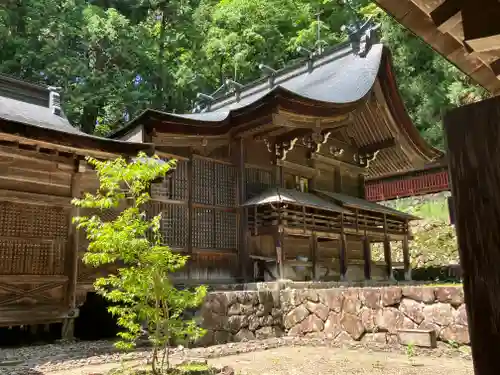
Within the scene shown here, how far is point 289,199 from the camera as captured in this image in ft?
40.2

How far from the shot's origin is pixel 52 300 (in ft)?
30.4

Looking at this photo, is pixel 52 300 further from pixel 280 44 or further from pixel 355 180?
pixel 280 44

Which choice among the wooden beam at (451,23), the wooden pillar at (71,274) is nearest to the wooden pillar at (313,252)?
the wooden pillar at (71,274)

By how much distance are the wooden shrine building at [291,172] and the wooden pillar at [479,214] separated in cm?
1031

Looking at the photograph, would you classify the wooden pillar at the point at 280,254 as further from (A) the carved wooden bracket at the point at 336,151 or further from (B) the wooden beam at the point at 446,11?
(B) the wooden beam at the point at 446,11

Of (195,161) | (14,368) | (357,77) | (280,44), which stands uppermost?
Answer: (280,44)

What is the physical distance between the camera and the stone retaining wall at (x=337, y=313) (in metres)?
8.12

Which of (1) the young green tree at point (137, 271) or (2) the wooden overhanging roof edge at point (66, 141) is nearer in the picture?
(1) the young green tree at point (137, 271)

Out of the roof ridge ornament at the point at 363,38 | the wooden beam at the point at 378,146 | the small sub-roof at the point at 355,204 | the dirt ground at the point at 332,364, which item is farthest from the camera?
the wooden beam at the point at 378,146

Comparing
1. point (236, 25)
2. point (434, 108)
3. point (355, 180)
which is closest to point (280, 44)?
point (236, 25)

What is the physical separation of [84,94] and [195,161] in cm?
1468

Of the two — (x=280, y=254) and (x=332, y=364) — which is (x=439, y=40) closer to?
(x=332, y=364)

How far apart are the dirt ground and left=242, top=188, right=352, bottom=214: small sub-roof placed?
184 inches

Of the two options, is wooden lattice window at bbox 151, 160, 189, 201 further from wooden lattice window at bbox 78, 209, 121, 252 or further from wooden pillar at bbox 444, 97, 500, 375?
wooden pillar at bbox 444, 97, 500, 375
